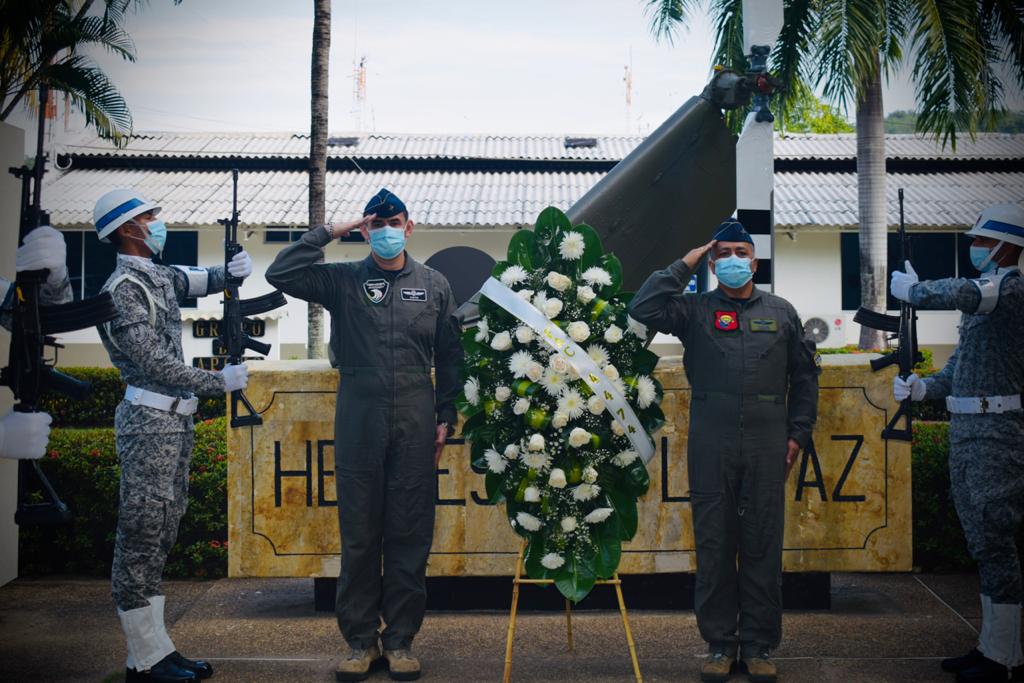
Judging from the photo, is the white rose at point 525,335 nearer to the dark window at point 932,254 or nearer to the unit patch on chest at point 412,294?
the unit patch on chest at point 412,294

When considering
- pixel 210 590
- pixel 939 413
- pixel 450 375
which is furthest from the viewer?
pixel 939 413

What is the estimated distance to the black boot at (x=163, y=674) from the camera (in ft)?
14.8

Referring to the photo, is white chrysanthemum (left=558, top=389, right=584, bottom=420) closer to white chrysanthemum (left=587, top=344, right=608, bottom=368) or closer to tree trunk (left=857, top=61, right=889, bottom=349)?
white chrysanthemum (left=587, top=344, right=608, bottom=368)

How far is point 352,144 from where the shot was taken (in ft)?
70.3

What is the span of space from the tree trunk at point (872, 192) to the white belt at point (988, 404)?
9.15 metres

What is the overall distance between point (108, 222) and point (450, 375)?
1.82 meters

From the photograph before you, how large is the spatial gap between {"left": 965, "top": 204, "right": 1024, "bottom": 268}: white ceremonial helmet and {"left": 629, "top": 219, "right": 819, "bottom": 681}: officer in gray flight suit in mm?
1064

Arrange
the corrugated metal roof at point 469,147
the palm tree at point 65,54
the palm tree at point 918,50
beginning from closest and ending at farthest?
the palm tree at point 65,54
the palm tree at point 918,50
the corrugated metal roof at point 469,147

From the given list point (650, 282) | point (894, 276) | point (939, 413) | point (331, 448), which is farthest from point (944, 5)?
point (331, 448)

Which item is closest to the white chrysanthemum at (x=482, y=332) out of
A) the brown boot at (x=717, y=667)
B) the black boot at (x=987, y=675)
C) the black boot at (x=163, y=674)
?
the brown boot at (x=717, y=667)

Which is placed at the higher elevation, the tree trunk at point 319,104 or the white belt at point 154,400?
the tree trunk at point 319,104

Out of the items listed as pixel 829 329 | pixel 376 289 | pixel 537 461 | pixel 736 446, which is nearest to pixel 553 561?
pixel 537 461

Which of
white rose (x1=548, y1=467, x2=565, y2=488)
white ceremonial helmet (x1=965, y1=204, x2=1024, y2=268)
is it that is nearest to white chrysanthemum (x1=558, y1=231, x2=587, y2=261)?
white rose (x1=548, y1=467, x2=565, y2=488)

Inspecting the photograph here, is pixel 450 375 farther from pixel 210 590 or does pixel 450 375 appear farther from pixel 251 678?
pixel 210 590
